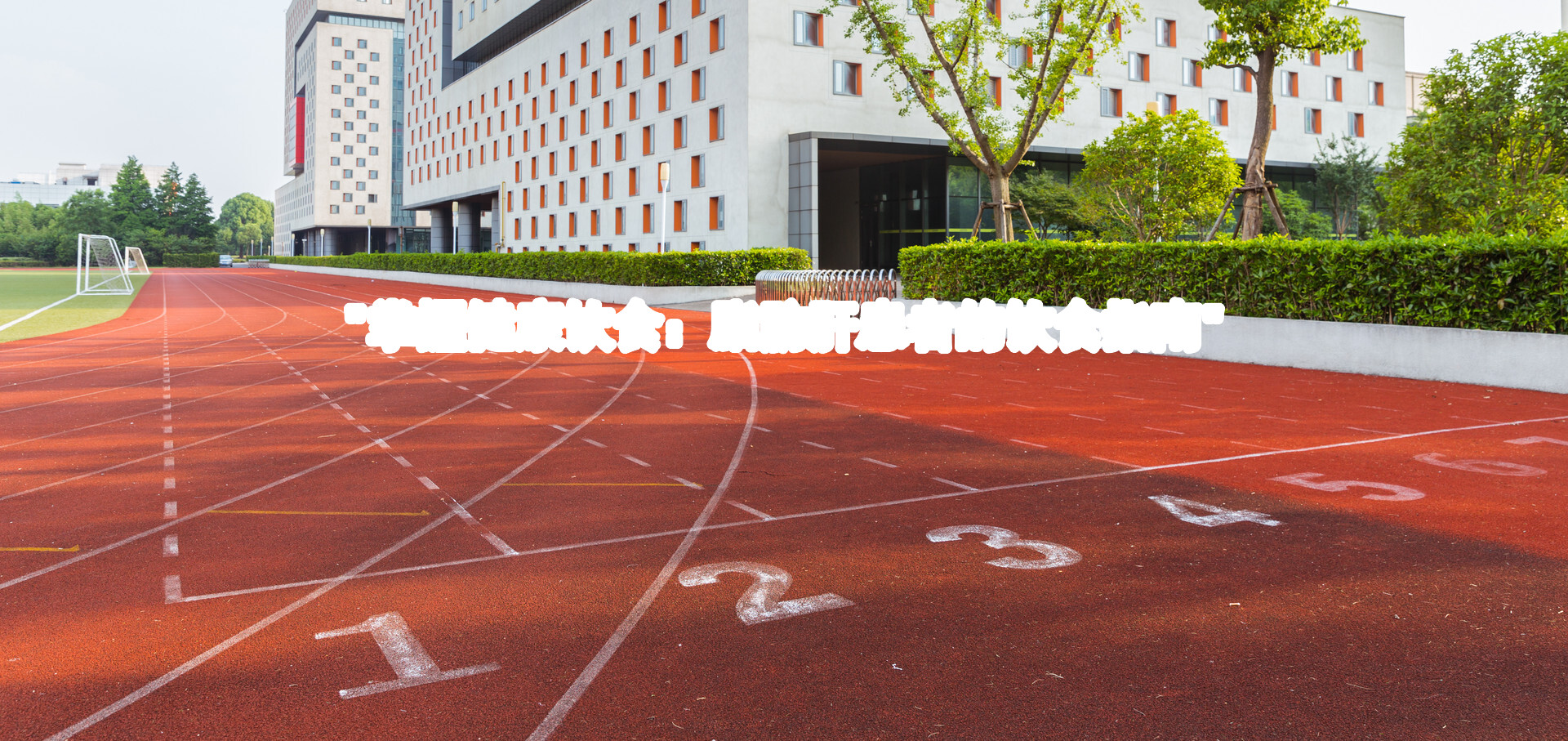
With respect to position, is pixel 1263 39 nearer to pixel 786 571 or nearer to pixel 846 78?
pixel 786 571

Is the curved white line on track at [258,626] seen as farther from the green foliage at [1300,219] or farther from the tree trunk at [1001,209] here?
the green foliage at [1300,219]

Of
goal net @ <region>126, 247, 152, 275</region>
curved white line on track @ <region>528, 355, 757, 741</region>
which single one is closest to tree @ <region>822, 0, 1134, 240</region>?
curved white line on track @ <region>528, 355, 757, 741</region>

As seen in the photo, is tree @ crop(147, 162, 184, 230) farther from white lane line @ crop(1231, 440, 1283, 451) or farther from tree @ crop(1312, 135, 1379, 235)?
white lane line @ crop(1231, 440, 1283, 451)

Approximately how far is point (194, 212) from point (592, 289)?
120 meters

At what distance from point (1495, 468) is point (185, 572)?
362 inches

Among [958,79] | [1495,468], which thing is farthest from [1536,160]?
[1495,468]

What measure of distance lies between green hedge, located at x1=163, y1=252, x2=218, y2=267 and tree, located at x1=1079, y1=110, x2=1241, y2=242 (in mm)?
118249

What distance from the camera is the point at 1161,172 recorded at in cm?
4153

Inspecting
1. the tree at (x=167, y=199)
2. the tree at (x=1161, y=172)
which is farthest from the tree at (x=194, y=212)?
the tree at (x=1161, y=172)

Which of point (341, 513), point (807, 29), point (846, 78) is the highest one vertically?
point (807, 29)

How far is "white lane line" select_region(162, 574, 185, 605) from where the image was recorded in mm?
5332

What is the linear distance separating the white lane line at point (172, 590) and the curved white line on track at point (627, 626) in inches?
89.9

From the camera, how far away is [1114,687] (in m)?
4.19

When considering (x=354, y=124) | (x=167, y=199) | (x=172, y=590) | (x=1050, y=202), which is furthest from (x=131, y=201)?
(x=172, y=590)
